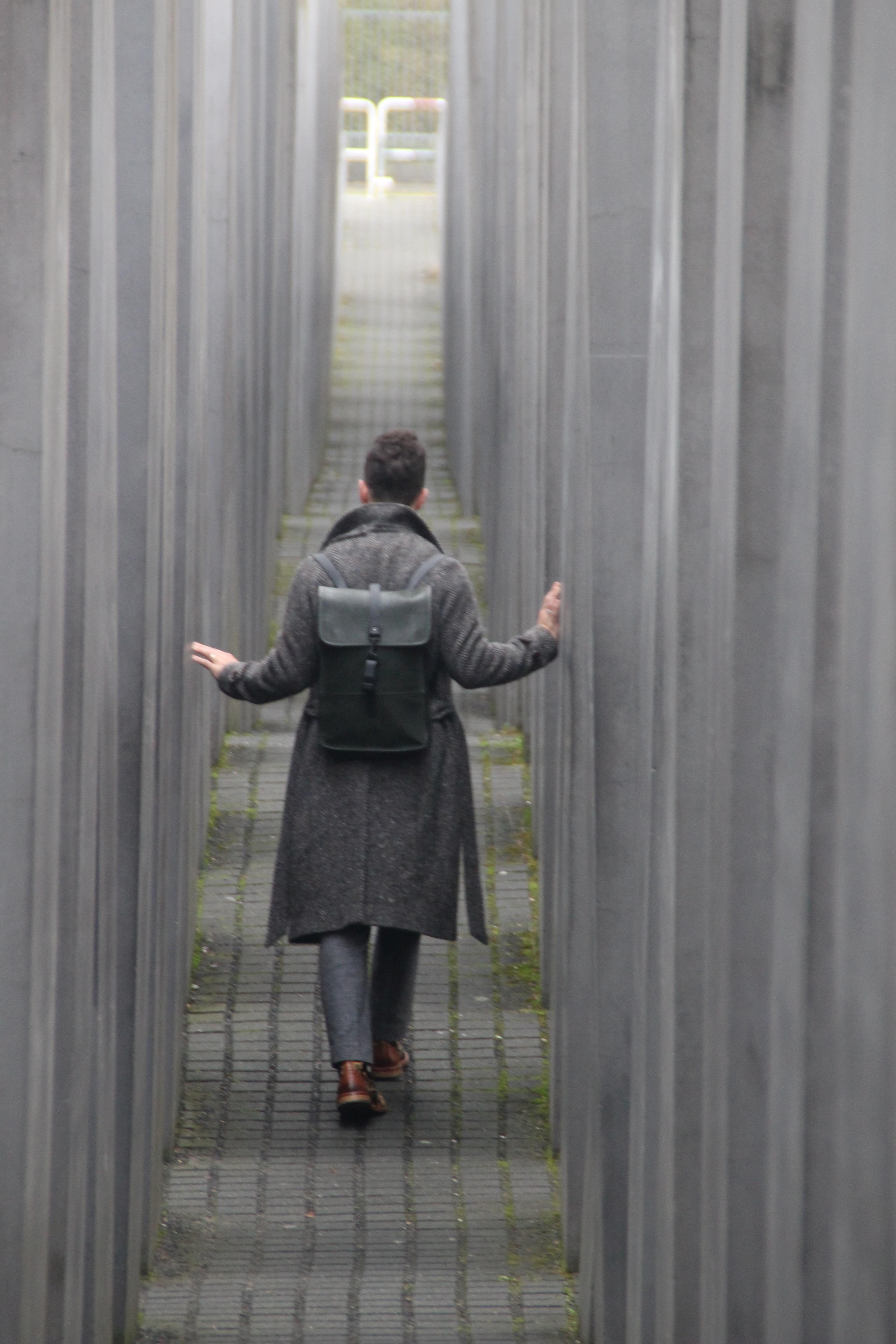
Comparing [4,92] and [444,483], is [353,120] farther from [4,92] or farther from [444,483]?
[4,92]

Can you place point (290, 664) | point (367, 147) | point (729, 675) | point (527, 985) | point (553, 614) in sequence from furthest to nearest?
point (367, 147), point (527, 985), point (290, 664), point (553, 614), point (729, 675)

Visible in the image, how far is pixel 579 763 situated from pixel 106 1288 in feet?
4.85

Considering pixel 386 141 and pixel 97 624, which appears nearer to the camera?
pixel 97 624

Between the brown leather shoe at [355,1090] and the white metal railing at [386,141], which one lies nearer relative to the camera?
the brown leather shoe at [355,1090]

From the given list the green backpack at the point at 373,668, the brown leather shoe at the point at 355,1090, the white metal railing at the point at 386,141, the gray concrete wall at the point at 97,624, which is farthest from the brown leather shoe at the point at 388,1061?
the white metal railing at the point at 386,141

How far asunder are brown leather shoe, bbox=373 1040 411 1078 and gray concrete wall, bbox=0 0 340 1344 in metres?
0.58

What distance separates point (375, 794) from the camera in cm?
589

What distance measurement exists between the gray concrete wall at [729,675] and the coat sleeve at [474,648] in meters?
0.22

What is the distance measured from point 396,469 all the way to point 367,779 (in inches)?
33.0

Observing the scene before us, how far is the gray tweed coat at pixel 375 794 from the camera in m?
5.86

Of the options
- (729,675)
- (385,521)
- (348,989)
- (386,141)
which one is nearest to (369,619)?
(385,521)

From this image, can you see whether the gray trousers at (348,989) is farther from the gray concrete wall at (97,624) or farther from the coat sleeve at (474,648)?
the coat sleeve at (474,648)

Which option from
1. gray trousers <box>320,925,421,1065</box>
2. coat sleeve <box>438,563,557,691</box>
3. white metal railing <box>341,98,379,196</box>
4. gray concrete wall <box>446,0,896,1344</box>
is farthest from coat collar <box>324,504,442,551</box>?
white metal railing <box>341,98,379,196</box>

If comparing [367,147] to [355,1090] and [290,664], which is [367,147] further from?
[355,1090]
